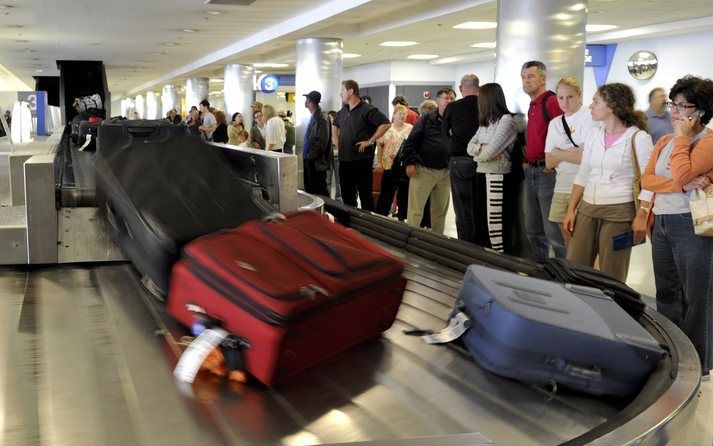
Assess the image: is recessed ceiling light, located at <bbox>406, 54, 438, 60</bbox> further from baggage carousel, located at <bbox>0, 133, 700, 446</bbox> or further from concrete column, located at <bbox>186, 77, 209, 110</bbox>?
baggage carousel, located at <bbox>0, 133, 700, 446</bbox>

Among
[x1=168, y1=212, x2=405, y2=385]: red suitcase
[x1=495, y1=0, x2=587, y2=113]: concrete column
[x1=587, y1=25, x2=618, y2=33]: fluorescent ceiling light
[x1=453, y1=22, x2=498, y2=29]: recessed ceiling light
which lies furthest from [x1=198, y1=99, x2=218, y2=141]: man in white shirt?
[x1=168, y1=212, x2=405, y2=385]: red suitcase

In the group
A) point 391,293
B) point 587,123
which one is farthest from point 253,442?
point 587,123

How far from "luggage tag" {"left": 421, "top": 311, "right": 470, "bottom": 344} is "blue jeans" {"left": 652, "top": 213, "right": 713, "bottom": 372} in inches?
66.9

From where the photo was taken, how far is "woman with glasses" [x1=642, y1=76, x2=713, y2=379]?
3.60 m

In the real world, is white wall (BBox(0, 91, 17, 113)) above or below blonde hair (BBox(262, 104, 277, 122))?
above

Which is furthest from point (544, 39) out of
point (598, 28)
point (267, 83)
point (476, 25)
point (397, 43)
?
point (267, 83)

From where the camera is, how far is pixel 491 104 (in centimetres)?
566

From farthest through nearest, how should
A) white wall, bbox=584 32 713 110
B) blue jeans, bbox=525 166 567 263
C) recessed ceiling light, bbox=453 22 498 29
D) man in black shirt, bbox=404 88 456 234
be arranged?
white wall, bbox=584 32 713 110 → recessed ceiling light, bbox=453 22 498 29 → man in black shirt, bbox=404 88 456 234 → blue jeans, bbox=525 166 567 263

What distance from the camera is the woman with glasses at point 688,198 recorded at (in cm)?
360

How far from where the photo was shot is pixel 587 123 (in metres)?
4.96

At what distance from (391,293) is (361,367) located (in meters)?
0.28

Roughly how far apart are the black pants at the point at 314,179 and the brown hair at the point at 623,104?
4710mm

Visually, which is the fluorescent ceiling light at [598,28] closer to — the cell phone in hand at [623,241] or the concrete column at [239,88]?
the concrete column at [239,88]

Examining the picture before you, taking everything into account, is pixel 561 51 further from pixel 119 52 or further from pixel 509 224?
pixel 119 52
